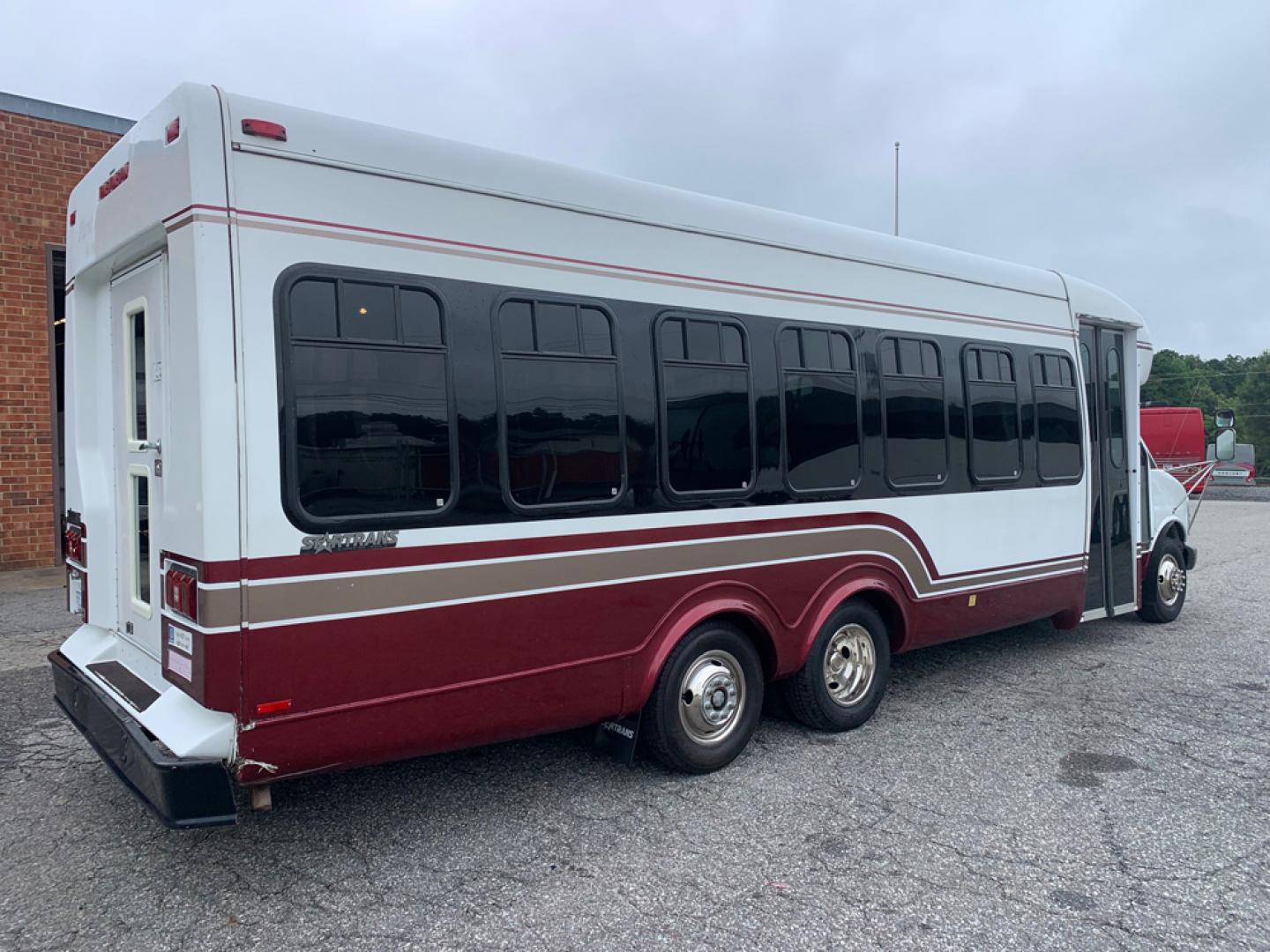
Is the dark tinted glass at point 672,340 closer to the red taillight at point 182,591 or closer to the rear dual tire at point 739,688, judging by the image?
the rear dual tire at point 739,688

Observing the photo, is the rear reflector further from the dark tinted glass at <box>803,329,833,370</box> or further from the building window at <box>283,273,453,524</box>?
the dark tinted glass at <box>803,329,833,370</box>

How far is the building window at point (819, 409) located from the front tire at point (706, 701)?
929 mm

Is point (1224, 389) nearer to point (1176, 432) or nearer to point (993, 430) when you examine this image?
point (1176, 432)

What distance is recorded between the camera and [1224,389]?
2798 inches

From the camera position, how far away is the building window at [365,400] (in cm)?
337

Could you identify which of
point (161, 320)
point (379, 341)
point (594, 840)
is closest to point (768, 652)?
point (594, 840)

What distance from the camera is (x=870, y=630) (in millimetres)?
5504

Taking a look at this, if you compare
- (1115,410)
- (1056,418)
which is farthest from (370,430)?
(1115,410)

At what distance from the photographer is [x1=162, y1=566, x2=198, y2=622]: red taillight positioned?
3307 mm

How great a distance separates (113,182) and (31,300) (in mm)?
7249

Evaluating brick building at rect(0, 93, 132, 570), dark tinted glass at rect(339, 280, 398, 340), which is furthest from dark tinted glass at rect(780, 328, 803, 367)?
brick building at rect(0, 93, 132, 570)

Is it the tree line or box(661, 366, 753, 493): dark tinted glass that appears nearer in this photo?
box(661, 366, 753, 493): dark tinted glass

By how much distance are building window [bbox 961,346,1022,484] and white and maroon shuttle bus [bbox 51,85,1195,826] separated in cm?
5

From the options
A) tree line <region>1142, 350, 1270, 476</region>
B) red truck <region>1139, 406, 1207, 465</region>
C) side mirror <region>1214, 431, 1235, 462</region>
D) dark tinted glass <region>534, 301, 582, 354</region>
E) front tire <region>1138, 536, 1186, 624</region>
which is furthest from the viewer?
tree line <region>1142, 350, 1270, 476</region>
